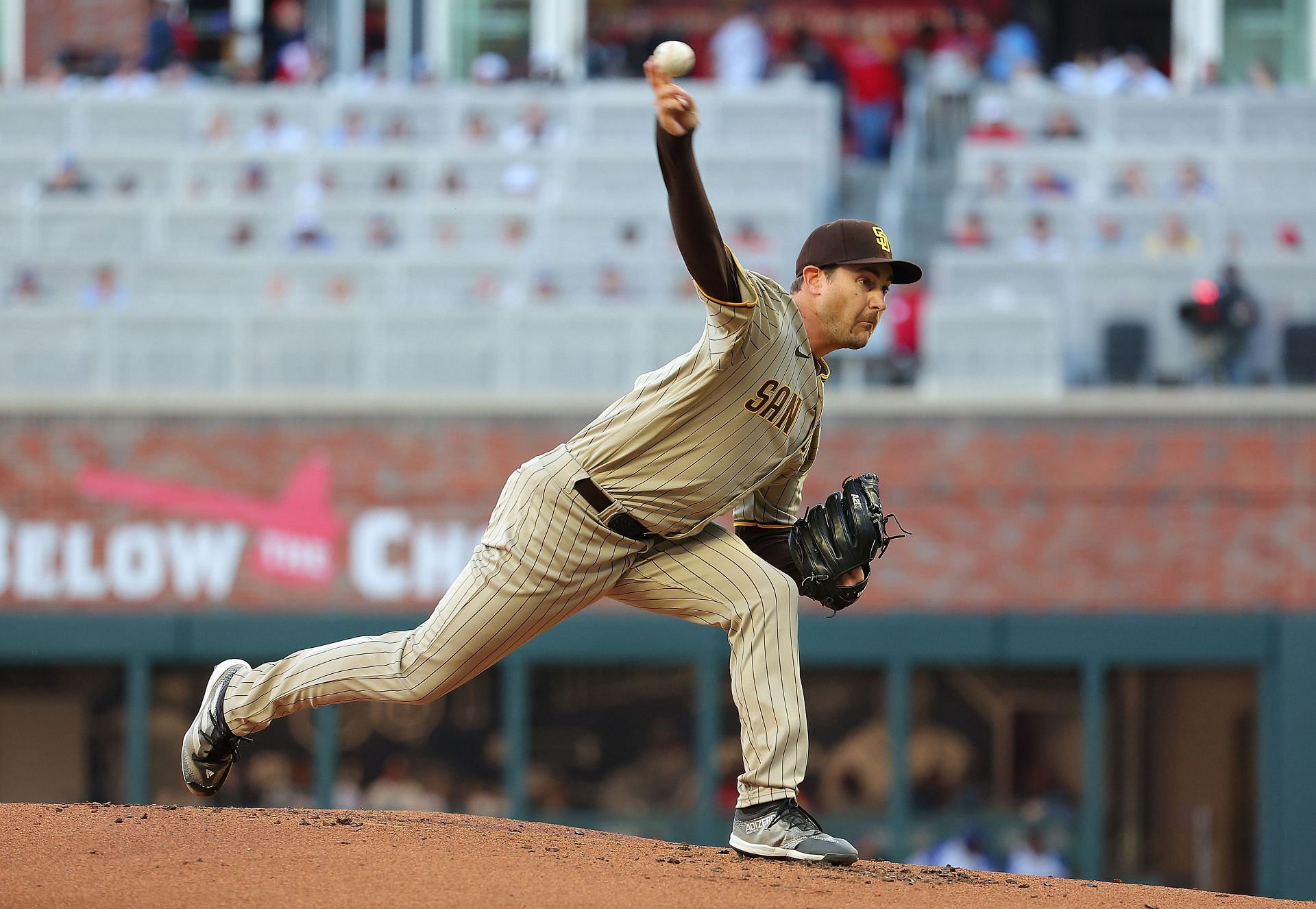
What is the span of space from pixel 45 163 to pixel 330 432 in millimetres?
4698

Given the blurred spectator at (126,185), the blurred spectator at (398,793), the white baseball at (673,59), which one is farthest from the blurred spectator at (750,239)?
the white baseball at (673,59)

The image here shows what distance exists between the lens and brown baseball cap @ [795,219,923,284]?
462 centimetres

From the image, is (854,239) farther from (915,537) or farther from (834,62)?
(834,62)

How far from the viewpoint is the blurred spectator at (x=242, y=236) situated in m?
13.9

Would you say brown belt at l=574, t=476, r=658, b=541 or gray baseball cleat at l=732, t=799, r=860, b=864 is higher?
brown belt at l=574, t=476, r=658, b=541

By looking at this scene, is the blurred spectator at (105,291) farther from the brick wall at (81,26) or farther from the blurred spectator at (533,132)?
the brick wall at (81,26)

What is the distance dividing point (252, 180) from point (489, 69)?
3906 mm

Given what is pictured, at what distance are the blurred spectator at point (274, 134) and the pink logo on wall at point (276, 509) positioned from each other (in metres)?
3.88

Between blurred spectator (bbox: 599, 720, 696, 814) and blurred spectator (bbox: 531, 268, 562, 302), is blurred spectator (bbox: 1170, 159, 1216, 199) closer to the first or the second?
blurred spectator (bbox: 531, 268, 562, 302)

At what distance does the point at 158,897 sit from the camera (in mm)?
4262

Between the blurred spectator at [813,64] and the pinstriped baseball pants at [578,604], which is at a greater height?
the blurred spectator at [813,64]

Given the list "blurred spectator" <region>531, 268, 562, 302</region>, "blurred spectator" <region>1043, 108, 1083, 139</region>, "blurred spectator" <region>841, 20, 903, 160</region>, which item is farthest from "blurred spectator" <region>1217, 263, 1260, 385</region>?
"blurred spectator" <region>841, 20, 903, 160</region>

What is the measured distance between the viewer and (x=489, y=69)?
17.8 metres

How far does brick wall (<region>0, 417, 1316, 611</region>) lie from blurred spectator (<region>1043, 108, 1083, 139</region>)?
12.4 feet
